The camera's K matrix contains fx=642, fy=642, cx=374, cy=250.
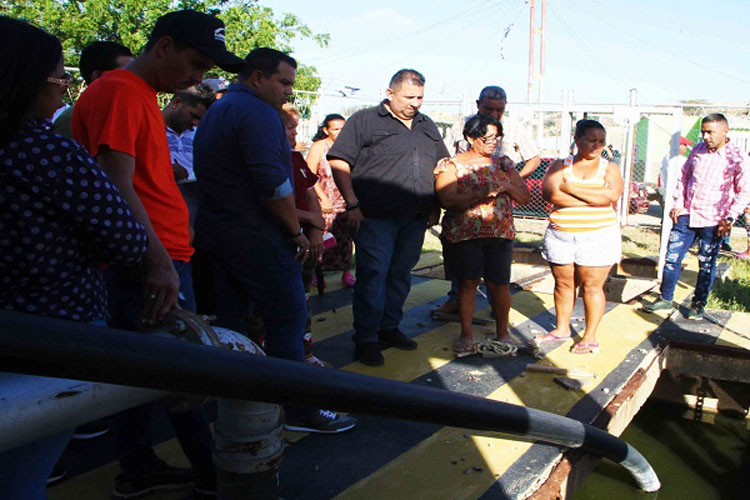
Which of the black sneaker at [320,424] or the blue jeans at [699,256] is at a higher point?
the blue jeans at [699,256]

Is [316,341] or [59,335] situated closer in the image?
[59,335]

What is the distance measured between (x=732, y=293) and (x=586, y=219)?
12.7ft

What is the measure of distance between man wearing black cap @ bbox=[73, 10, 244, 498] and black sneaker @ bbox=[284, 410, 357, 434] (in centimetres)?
77

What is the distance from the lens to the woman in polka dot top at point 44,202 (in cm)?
140

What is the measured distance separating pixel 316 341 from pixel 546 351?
177 centimetres

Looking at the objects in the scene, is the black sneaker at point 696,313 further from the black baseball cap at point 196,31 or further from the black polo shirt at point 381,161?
the black baseball cap at point 196,31

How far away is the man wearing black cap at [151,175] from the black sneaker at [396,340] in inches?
91.1

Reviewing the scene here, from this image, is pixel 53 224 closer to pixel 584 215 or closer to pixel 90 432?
pixel 90 432

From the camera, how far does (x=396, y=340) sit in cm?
489

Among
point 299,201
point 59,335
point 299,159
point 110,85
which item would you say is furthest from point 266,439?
point 299,159

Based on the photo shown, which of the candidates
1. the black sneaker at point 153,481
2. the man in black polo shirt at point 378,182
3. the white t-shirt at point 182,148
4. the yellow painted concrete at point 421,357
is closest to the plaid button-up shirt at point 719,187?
the yellow painted concrete at point 421,357

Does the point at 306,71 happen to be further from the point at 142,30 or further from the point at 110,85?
the point at 110,85

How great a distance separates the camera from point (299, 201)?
12.4 ft

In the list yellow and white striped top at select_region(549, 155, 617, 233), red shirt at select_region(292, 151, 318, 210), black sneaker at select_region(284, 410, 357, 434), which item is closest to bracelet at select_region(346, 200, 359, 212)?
red shirt at select_region(292, 151, 318, 210)
